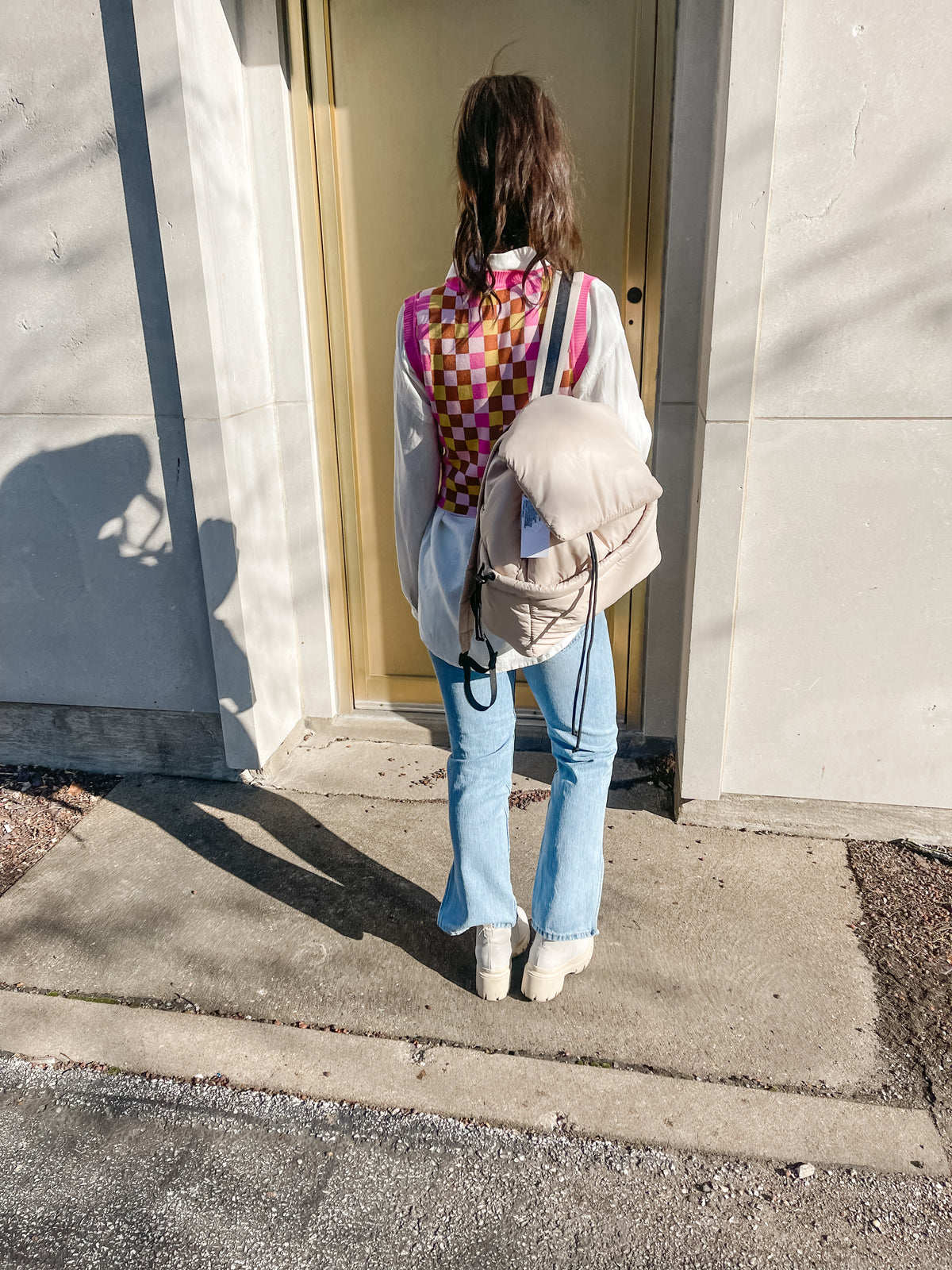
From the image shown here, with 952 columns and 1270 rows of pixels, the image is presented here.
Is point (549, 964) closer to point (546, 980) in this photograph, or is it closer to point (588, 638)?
point (546, 980)

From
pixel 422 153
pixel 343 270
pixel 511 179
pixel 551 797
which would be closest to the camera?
pixel 511 179

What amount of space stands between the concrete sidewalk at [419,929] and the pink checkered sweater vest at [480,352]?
1.48 metres

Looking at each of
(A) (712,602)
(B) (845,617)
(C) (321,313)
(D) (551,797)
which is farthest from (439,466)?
(C) (321,313)

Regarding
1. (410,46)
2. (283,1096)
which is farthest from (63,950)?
(410,46)

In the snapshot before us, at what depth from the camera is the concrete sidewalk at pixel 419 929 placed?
8.15 feet

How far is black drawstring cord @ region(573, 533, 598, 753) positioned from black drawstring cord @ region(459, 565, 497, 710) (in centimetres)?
20

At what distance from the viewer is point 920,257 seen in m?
2.72

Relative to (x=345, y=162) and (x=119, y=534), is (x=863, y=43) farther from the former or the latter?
(x=119, y=534)

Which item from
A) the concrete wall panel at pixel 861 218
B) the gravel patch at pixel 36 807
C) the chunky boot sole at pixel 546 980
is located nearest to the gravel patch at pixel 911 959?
the chunky boot sole at pixel 546 980

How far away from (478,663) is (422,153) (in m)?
2.28

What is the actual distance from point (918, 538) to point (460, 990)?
2012 millimetres

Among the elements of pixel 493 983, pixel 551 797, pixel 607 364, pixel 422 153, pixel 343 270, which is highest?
pixel 422 153

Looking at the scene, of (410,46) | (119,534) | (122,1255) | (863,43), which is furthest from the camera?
(119,534)

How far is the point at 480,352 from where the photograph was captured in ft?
6.56
